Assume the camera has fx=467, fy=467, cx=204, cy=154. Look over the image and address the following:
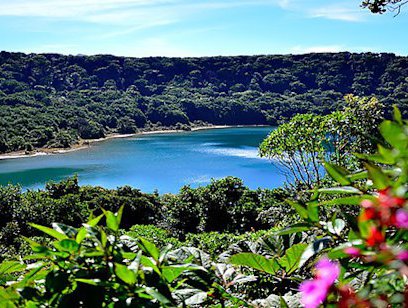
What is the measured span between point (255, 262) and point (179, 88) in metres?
97.0

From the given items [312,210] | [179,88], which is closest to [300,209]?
[312,210]

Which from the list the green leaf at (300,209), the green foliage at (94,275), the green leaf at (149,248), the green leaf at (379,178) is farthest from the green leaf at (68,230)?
the green leaf at (379,178)

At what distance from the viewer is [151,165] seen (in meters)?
46.8

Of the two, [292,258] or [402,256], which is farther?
[292,258]

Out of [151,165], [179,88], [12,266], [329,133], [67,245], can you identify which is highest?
[179,88]

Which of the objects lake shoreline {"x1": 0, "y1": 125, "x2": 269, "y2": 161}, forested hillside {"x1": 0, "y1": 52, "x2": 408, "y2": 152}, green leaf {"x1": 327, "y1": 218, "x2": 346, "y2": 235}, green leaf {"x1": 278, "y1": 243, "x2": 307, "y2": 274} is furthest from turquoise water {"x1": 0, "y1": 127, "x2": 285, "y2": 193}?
green leaf {"x1": 327, "y1": 218, "x2": 346, "y2": 235}

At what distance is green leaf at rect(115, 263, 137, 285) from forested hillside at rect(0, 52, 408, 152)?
198 feet

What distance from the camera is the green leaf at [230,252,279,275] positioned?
0.79m

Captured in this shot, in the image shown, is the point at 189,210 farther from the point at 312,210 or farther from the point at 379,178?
the point at 379,178

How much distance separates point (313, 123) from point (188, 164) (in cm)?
3608

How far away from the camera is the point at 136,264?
640 millimetres

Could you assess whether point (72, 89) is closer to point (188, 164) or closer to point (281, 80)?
point (281, 80)

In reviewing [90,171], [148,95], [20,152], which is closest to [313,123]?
[90,171]

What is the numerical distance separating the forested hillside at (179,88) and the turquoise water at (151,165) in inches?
386
